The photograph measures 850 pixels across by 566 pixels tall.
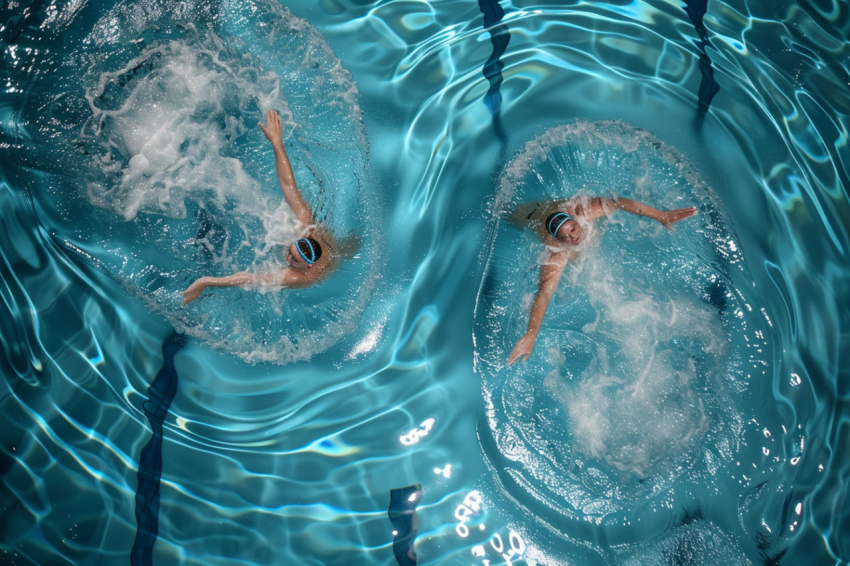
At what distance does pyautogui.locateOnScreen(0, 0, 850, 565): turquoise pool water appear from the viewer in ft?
13.4

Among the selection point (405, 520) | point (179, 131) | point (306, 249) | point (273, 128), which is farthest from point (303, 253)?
point (405, 520)

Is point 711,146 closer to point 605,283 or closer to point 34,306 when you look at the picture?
point 605,283

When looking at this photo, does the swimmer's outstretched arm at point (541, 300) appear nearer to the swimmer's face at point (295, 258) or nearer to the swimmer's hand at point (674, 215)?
the swimmer's hand at point (674, 215)

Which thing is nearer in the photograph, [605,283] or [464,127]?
[605,283]

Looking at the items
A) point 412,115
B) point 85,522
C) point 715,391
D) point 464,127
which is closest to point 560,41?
point 464,127

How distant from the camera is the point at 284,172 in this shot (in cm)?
417

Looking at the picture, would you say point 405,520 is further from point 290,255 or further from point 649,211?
point 649,211

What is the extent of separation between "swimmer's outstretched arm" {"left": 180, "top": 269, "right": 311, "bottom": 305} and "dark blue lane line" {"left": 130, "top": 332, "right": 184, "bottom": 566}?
18.5 inches

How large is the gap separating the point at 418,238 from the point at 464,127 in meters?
1.07

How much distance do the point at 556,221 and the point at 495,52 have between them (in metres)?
1.83

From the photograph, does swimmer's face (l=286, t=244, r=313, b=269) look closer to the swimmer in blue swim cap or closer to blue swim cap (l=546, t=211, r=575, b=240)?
the swimmer in blue swim cap

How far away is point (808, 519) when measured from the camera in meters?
Answer: 4.07

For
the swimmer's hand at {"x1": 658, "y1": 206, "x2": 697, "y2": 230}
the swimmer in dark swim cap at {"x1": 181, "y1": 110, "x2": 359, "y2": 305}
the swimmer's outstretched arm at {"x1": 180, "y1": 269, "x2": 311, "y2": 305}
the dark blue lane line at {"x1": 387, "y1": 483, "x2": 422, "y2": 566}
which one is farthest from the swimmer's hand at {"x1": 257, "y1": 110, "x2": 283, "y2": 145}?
the swimmer's hand at {"x1": 658, "y1": 206, "x2": 697, "y2": 230}

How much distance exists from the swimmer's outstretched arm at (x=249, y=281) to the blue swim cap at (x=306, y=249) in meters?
0.50
